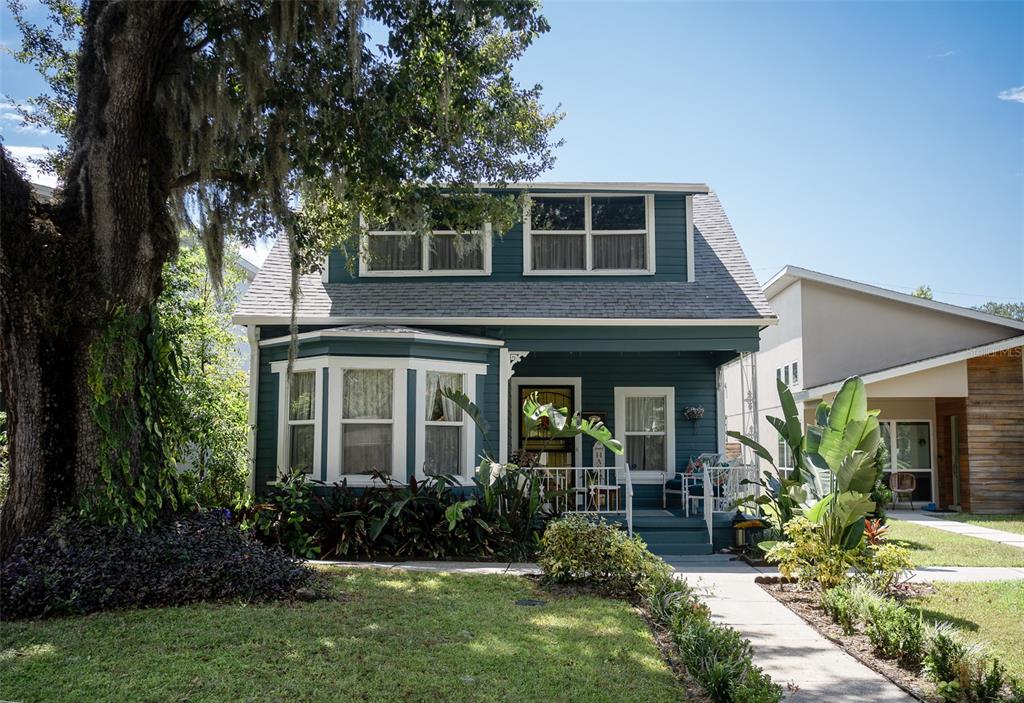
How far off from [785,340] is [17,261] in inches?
721

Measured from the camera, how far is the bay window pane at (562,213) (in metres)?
13.0

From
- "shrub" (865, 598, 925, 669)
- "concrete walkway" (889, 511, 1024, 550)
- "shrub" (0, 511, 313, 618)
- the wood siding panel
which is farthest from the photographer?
the wood siding panel

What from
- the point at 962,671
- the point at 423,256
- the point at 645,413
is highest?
the point at 423,256

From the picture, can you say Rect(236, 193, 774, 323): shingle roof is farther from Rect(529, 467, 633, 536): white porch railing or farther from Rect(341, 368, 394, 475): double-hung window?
Rect(529, 467, 633, 536): white porch railing

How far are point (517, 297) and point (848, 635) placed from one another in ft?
24.2

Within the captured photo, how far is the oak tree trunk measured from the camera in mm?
6742

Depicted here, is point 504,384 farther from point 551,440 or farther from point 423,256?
point 423,256

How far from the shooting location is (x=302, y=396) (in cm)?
1138

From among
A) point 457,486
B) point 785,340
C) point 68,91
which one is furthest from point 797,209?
point 68,91

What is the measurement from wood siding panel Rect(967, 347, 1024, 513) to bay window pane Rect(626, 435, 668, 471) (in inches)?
298

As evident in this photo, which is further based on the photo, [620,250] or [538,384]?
[538,384]

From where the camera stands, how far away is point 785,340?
2070 cm

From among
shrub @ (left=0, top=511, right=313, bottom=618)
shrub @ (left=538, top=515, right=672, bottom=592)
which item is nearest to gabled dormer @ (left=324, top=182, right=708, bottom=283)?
shrub @ (left=538, top=515, right=672, bottom=592)

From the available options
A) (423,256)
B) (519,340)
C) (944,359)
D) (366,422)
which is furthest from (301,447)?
(944,359)
